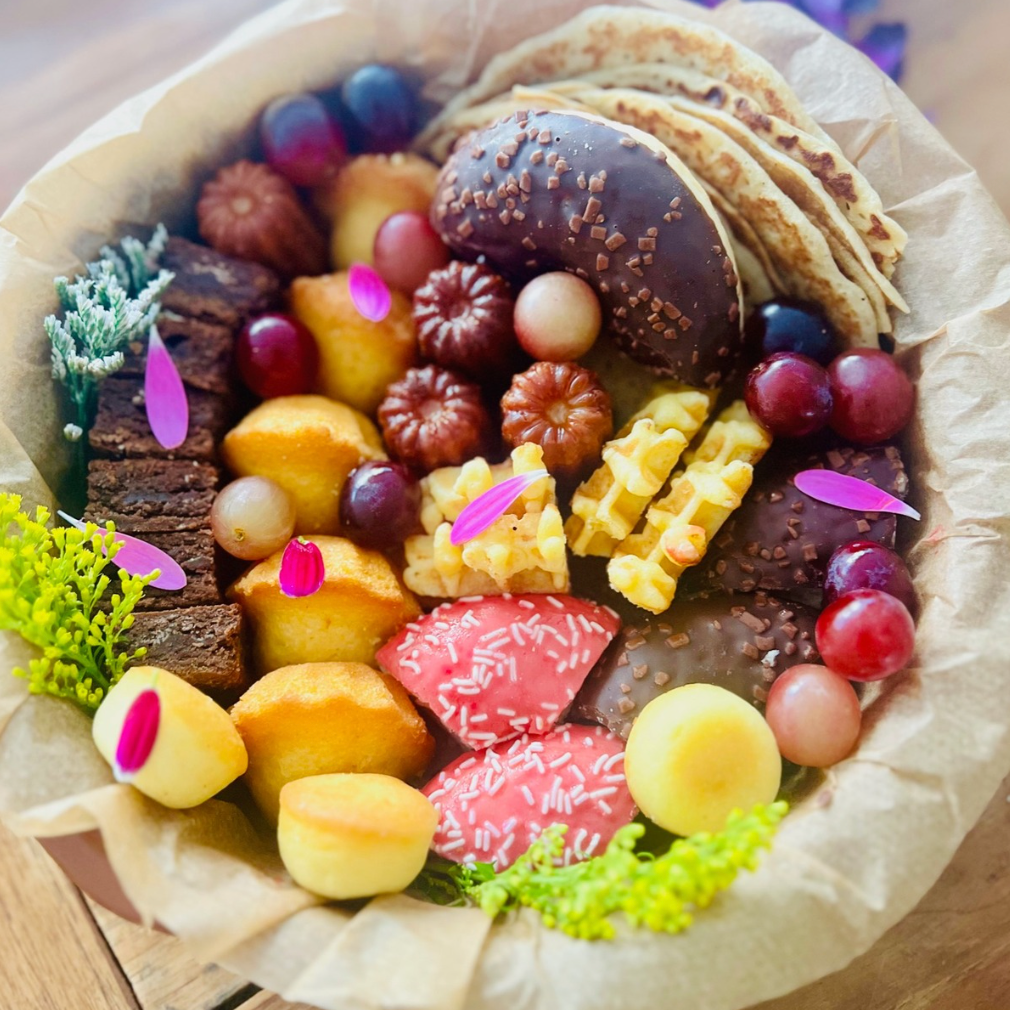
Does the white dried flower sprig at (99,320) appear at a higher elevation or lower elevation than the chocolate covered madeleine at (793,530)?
higher

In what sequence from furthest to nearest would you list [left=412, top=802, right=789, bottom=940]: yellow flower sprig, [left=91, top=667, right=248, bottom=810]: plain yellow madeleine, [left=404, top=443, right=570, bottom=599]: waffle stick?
1. [left=404, top=443, right=570, bottom=599]: waffle stick
2. [left=91, top=667, right=248, bottom=810]: plain yellow madeleine
3. [left=412, top=802, right=789, bottom=940]: yellow flower sprig

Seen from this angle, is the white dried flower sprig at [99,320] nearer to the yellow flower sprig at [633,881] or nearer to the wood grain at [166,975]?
the wood grain at [166,975]

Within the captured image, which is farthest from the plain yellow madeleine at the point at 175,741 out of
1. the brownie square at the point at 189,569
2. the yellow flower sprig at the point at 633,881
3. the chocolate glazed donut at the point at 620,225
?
the chocolate glazed donut at the point at 620,225

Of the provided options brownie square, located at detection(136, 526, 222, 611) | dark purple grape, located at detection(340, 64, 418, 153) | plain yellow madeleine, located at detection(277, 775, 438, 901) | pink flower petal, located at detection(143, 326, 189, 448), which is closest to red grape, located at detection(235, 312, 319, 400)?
pink flower petal, located at detection(143, 326, 189, 448)

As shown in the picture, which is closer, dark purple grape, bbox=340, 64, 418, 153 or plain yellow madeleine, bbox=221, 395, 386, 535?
plain yellow madeleine, bbox=221, 395, 386, 535

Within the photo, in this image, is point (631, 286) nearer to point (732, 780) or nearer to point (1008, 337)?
point (1008, 337)

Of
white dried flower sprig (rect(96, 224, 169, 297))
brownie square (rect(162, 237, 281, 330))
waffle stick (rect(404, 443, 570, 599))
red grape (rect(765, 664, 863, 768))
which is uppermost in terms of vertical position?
white dried flower sprig (rect(96, 224, 169, 297))

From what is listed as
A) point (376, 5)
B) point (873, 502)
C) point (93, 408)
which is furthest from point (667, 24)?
point (93, 408)

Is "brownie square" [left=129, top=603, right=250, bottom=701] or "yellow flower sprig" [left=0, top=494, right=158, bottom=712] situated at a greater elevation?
"yellow flower sprig" [left=0, top=494, right=158, bottom=712]

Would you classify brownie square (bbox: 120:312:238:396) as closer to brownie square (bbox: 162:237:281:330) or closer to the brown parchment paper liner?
brownie square (bbox: 162:237:281:330)
